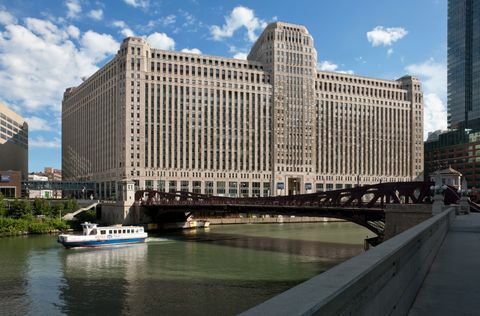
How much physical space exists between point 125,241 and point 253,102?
11503 centimetres

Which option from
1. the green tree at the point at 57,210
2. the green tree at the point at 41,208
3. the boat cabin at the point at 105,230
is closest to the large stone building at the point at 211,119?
the green tree at the point at 57,210

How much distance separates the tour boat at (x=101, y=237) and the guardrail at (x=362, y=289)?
6558 centimetres

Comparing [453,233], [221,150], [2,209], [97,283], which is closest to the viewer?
[453,233]

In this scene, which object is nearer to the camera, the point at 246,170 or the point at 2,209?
the point at 2,209

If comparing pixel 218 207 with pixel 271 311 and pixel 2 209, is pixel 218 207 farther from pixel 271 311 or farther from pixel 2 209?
pixel 271 311

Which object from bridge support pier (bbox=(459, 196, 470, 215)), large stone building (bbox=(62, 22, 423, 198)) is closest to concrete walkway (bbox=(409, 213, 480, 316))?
bridge support pier (bbox=(459, 196, 470, 215))

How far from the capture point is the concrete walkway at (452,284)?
1287cm

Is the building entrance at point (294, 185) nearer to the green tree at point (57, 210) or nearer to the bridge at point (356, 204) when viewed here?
the bridge at point (356, 204)

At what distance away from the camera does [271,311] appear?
620cm

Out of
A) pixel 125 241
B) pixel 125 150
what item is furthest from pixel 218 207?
pixel 125 150

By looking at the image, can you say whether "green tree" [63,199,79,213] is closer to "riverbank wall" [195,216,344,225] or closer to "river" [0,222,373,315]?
"river" [0,222,373,315]

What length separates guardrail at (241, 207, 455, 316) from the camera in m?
6.60

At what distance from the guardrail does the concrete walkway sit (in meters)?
0.46

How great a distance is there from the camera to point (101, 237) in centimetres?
7650
